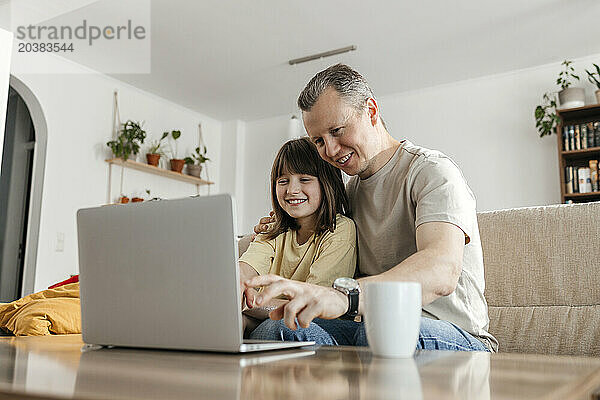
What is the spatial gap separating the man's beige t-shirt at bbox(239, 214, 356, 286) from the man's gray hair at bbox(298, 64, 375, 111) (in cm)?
29

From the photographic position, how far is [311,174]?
150 cm

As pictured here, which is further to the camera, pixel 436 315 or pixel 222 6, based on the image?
pixel 222 6

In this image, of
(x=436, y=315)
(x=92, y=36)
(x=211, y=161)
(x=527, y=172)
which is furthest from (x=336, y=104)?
(x=211, y=161)

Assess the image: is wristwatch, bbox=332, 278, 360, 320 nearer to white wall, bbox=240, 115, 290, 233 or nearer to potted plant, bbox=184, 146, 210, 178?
potted plant, bbox=184, 146, 210, 178

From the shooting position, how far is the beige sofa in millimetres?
1530

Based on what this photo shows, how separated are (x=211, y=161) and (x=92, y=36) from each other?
1.96 metres

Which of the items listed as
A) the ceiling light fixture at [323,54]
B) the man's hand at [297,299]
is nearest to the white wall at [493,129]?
the ceiling light fixture at [323,54]

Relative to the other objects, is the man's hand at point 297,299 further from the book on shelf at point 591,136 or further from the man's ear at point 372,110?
the book on shelf at point 591,136

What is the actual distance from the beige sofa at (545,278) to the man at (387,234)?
1.26ft

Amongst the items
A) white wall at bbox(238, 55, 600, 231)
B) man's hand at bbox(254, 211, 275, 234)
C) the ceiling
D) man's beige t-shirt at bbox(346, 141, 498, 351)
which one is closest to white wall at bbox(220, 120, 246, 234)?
the ceiling

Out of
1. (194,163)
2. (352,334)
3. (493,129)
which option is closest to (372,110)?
(352,334)

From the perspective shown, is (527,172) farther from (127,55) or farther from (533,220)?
(127,55)

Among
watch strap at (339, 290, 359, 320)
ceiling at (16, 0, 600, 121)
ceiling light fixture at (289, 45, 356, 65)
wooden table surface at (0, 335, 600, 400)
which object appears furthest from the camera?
ceiling light fixture at (289, 45, 356, 65)

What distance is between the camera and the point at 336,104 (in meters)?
1.38
